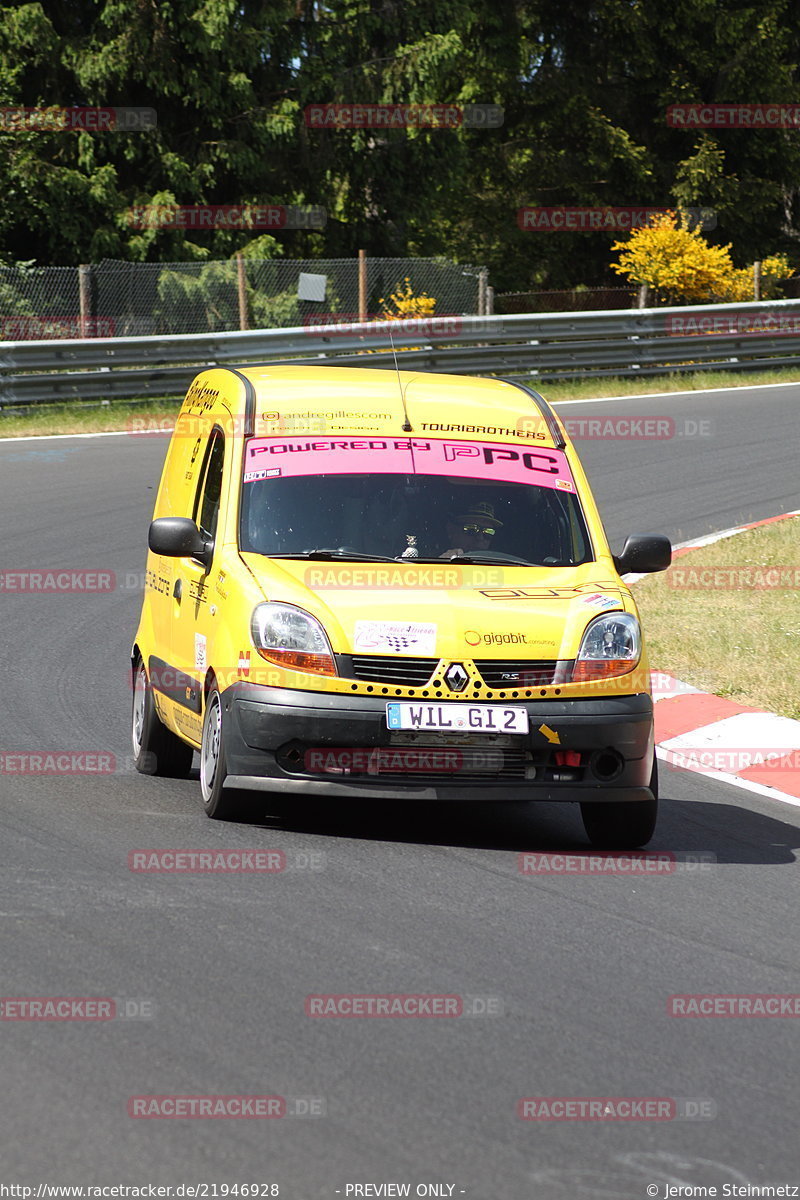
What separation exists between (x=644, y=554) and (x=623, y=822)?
1.32 m

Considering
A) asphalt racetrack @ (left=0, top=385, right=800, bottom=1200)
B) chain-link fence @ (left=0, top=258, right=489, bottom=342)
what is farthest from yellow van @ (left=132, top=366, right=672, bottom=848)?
chain-link fence @ (left=0, top=258, right=489, bottom=342)

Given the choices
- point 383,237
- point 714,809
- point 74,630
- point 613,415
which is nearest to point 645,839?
point 714,809

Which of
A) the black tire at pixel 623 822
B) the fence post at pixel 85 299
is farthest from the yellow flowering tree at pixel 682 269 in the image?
the black tire at pixel 623 822

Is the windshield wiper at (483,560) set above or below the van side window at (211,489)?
below

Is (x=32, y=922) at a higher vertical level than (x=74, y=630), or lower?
higher

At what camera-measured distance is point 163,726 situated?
8.70m

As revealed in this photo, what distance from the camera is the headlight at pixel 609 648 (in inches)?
292

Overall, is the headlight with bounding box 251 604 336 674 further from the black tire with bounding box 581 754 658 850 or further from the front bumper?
the black tire with bounding box 581 754 658 850

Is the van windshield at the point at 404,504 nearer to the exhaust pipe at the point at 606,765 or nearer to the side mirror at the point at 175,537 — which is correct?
the side mirror at the point at 175,537

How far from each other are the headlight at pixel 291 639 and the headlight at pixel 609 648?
107cm

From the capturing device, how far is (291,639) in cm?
736

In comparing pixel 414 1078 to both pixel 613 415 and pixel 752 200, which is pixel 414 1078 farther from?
pixel 752 200

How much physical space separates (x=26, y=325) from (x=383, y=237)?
44.6 ft

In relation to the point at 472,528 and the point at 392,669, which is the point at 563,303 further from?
the point at 392,669
